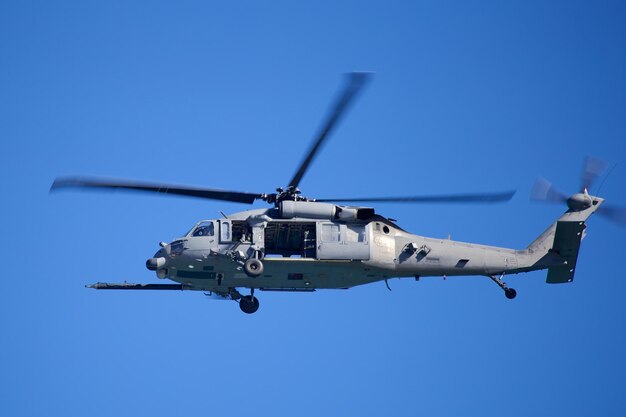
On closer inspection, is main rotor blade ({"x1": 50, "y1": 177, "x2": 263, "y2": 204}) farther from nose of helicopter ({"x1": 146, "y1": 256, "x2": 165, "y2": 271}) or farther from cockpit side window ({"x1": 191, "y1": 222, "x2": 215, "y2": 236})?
nose of helicopter ({"x1": 146, "y1": 256, "x2": 165, "y2": 271})

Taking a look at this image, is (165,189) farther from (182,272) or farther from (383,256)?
(383,256)

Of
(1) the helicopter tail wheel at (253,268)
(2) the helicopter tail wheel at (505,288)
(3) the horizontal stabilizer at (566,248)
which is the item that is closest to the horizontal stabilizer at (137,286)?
(1) the helicopter tail wheel at (253,268)

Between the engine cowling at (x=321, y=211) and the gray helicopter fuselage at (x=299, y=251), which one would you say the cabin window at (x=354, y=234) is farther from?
the engine cowling at (x=321, y=211)

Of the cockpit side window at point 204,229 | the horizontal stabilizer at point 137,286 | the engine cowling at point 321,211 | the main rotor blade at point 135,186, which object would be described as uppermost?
the main rotor blade at point 135,186

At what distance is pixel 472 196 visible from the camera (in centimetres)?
2903

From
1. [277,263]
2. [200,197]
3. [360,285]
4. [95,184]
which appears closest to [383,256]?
[360,285]

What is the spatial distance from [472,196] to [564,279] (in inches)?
233

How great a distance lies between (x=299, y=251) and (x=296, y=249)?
12 cm

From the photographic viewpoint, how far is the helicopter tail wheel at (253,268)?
1145 inches

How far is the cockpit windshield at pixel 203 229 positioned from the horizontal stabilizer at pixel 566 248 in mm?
11789

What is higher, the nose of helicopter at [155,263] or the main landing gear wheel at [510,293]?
the nose of helicopter at [155,263]

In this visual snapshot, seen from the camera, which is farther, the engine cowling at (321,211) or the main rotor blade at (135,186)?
the engine cowling at (321,211)

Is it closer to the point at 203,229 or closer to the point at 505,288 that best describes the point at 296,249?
the point at 203,229

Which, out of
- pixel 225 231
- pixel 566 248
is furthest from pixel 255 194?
pixel 566 248
